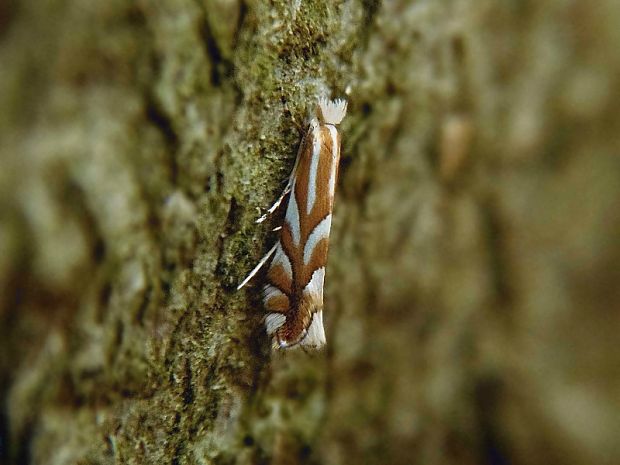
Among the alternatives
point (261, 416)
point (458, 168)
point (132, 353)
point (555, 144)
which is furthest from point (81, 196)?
point (555, 144)

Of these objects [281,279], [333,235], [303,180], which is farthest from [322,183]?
[333,235]

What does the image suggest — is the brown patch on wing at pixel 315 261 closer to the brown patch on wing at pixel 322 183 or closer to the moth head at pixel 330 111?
the brown patch on wing at pixel 322 183

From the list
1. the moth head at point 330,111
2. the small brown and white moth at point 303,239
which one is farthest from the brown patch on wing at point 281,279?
the moth head at point 330,111

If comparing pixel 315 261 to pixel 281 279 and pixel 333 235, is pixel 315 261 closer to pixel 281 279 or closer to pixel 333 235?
pixel 281 279

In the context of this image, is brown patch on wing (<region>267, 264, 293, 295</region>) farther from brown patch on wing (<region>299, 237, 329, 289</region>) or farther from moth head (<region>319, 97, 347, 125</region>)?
moth head (<region>319, 97, 347, 125</region>)

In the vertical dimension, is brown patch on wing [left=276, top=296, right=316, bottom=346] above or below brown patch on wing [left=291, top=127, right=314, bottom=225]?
below

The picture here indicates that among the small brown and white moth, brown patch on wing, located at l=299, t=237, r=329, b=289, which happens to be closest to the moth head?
the small brown and white moth
